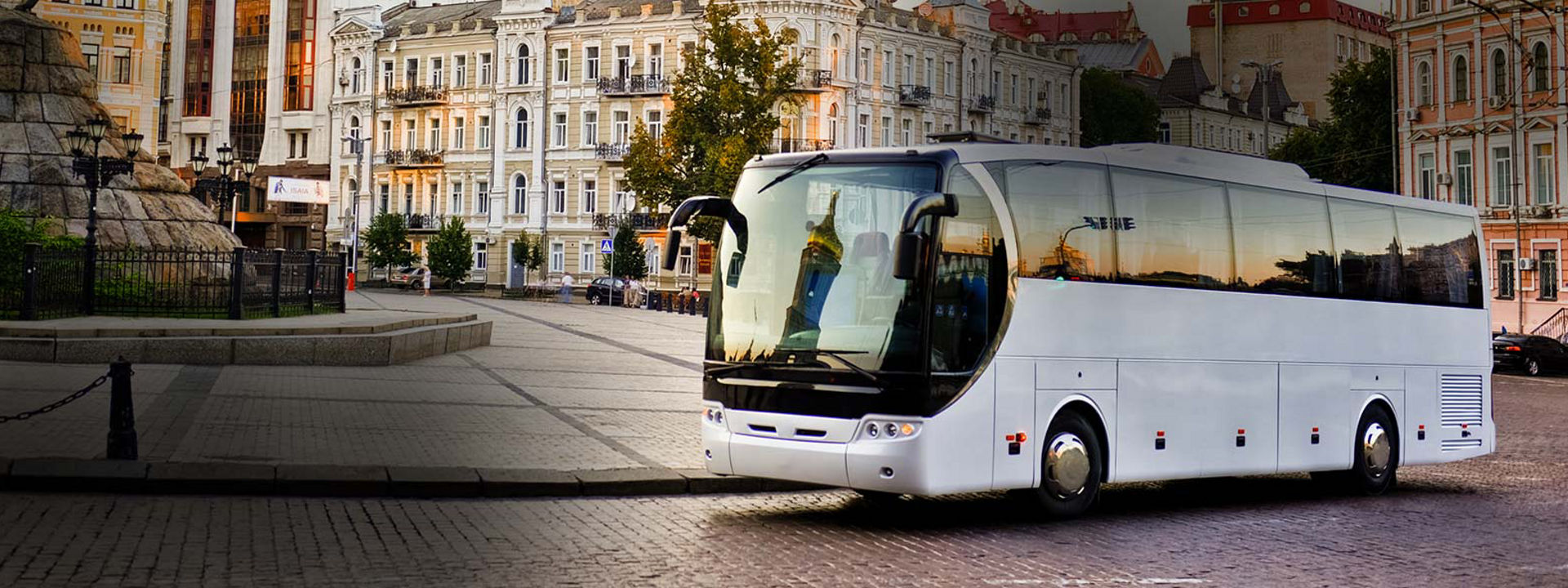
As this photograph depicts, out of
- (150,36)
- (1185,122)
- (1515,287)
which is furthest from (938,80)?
(150,36)

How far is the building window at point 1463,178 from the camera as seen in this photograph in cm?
5397

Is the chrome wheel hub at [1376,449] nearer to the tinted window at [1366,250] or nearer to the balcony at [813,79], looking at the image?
the tinted window at [1366,250]

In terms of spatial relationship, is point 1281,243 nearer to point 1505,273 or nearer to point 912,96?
point 1505,273

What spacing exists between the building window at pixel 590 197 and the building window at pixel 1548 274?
134 ft

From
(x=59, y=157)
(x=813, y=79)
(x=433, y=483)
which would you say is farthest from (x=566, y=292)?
(x=433, y=483)

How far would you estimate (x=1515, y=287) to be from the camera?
170ft

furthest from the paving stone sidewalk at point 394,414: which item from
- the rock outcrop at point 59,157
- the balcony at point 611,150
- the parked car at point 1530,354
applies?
the balcony at point 611,150

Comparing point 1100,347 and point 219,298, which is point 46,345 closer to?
point 219,298

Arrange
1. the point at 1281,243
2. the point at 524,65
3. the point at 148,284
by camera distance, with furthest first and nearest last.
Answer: the point at 524,65 → the point at 148,284 → the point at 1281,243

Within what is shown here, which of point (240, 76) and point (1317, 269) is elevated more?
point (240, 76)

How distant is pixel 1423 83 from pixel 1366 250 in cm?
4527

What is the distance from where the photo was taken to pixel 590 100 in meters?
75.4

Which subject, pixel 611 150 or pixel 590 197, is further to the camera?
pixel 590 197

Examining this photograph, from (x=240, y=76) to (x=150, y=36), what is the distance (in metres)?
44.8
